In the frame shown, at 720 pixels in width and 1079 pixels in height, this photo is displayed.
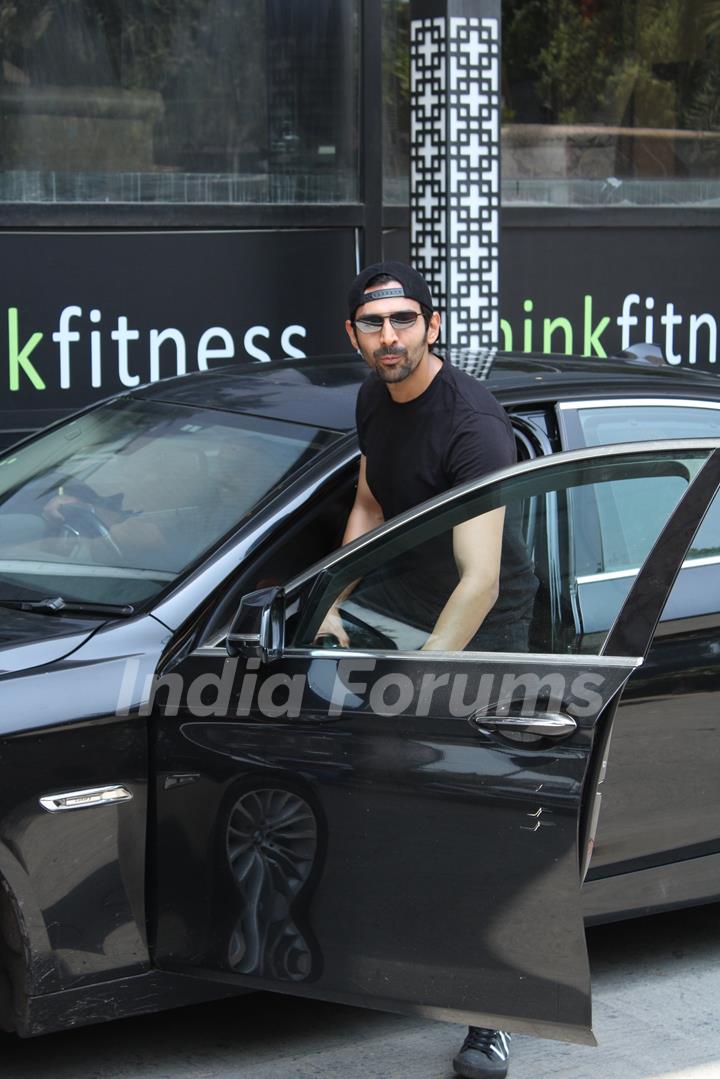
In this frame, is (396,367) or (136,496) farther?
(136,496)

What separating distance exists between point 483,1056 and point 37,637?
1381mm

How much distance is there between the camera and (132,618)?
137 inches

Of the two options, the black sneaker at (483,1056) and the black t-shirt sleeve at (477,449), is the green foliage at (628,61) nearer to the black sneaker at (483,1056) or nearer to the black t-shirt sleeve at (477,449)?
the black t-shirt sleeve at (477,449)

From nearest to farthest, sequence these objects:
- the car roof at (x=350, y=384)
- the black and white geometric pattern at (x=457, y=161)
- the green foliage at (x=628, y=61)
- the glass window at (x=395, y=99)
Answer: the car roof at (x=350, y=384) → the black and white geometric pattern at (x=457, y=161) → the glass window at (x=395, y=99) → the green foliage at (x=628, y=61)

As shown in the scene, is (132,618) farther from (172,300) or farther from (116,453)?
(172,300)

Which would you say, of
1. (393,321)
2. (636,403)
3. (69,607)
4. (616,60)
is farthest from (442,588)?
(616,60)

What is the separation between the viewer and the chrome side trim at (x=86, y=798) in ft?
10.4

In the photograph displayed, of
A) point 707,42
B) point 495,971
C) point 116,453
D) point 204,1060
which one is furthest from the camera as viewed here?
point 707,42

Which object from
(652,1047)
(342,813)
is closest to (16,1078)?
(342,813)

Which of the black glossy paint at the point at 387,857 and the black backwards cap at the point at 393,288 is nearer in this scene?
the black glossy paint at the point at 387,857

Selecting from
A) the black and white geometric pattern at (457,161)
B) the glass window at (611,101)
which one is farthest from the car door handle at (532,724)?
the glass window at (611,101)

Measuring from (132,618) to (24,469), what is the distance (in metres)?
1.11

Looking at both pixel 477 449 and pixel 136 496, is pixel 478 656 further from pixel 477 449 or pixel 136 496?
pixel 136 496

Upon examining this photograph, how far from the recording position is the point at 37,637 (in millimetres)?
3379
